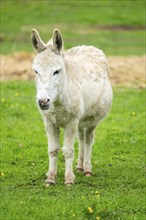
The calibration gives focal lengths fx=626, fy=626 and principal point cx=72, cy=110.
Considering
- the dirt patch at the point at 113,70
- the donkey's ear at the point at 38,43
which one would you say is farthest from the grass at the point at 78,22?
the donkey's ear at the point at 38,43

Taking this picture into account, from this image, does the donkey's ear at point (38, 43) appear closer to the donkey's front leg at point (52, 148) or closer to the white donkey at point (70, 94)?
the white donkey at point (70, 94)

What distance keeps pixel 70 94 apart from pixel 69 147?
90 cm

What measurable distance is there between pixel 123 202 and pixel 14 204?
1673mm

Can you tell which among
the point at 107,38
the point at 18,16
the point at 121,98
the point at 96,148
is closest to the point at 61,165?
the point at 96,148

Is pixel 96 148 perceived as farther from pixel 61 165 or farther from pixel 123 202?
pixel 123 202

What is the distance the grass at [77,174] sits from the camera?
9.18 meters

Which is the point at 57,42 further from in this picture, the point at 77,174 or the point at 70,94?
the point at 77,174

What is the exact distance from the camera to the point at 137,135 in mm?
14414

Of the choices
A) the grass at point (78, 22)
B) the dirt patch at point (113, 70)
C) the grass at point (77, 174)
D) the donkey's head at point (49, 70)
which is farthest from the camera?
the grass at point (78, 22)

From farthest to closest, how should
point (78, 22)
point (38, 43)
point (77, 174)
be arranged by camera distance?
point (78, 22) < point (77, 174) < point (38, 43)

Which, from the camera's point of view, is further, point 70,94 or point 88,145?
point 88,145

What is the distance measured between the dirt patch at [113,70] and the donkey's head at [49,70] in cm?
1134

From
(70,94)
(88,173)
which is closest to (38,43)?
(70,94)

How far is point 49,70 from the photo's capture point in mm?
9312
